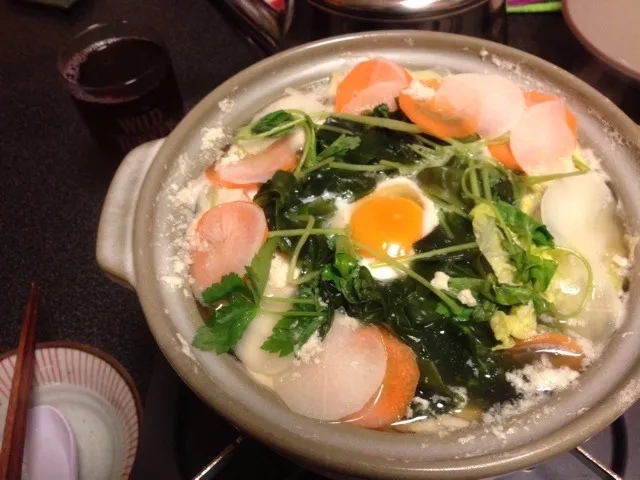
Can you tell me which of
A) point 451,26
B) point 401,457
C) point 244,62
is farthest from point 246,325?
point 244,62

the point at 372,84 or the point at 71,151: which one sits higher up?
the point at 372,84

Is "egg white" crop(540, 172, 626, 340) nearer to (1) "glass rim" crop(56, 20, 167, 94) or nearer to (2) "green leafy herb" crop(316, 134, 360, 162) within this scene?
(2) "green leafy herb" crop(316, 134, 360, 162)

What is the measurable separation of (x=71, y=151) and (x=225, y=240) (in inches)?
52.0

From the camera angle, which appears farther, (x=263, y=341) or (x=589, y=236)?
(x=589, y=236)

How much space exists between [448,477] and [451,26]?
3.75 feet

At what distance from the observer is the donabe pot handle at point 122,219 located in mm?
1123

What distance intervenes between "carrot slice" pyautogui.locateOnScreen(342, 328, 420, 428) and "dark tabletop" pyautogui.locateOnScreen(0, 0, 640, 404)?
0.85 meters

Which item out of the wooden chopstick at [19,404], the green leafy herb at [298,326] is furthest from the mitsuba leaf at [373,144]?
the wooden chopstick at [19,404]

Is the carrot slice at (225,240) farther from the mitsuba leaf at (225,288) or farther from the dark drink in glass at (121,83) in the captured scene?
the dark drink in glass at (121,83)

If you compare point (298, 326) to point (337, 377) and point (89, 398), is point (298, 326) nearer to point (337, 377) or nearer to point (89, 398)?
point (337, 377)

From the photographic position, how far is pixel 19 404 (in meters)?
1.39

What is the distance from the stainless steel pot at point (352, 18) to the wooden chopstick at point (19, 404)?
39.3 inches

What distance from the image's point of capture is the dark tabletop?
1.73 metres

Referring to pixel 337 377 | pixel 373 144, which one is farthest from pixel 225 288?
pixel 373 144
